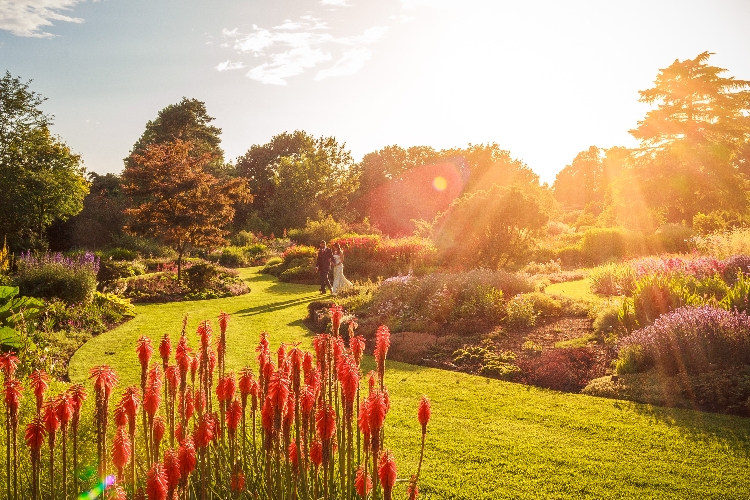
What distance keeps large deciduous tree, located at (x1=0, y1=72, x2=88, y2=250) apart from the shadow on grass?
2022cm

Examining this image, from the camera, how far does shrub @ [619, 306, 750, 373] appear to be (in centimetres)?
721

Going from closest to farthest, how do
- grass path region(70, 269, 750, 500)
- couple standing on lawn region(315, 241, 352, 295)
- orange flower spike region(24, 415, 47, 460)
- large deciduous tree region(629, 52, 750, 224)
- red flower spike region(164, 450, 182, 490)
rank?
red flower spike region(164, 450, 182, 490) < orange flower spike region(24, 415, 47, 460) < grass path region(70, 269, 750, 500) < couple standing on lawn region(315, 241, 352, 295) < large deciduous tree region(629, 52, 750, 224)

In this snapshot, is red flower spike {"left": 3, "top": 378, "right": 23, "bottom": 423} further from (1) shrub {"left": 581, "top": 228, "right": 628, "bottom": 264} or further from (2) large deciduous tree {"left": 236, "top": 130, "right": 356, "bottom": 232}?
(2) large deciduous tree {"left": 236, "top": 130, "right": 356, "bottom": 232}

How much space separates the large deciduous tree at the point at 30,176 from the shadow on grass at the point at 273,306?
2022cm

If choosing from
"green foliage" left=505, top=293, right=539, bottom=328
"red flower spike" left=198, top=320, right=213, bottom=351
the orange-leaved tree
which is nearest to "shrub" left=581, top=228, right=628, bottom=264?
"green foliage" left=505, top=293, right=539, bottom=328

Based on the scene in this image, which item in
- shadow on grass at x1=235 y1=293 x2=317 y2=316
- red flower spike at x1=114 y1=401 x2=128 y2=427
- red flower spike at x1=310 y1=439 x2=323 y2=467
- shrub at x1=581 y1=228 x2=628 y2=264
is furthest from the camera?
shrub at x1=581 y1=228 x2=628 y2=264

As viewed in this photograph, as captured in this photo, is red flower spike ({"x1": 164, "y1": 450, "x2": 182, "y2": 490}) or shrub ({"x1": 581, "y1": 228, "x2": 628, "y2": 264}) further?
shrub ({"x1": 581, "y1": 228, "x2": 628, "y2": 264})

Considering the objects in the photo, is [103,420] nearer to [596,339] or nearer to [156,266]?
[596,339]

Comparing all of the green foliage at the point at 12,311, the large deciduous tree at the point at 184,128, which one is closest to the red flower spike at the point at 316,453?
the green foliage at the point at 12,311

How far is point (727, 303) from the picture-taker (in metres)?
8.70

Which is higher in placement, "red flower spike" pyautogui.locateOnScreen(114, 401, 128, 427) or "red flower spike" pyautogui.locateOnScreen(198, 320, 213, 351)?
"red flower spike" pyautogui.locateOnScreen(198, 320, 213, 351)

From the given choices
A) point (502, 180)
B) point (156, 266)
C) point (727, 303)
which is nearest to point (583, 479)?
point (727, 303)

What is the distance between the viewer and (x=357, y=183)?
50.2 metres

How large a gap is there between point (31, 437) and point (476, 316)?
1017 cm
